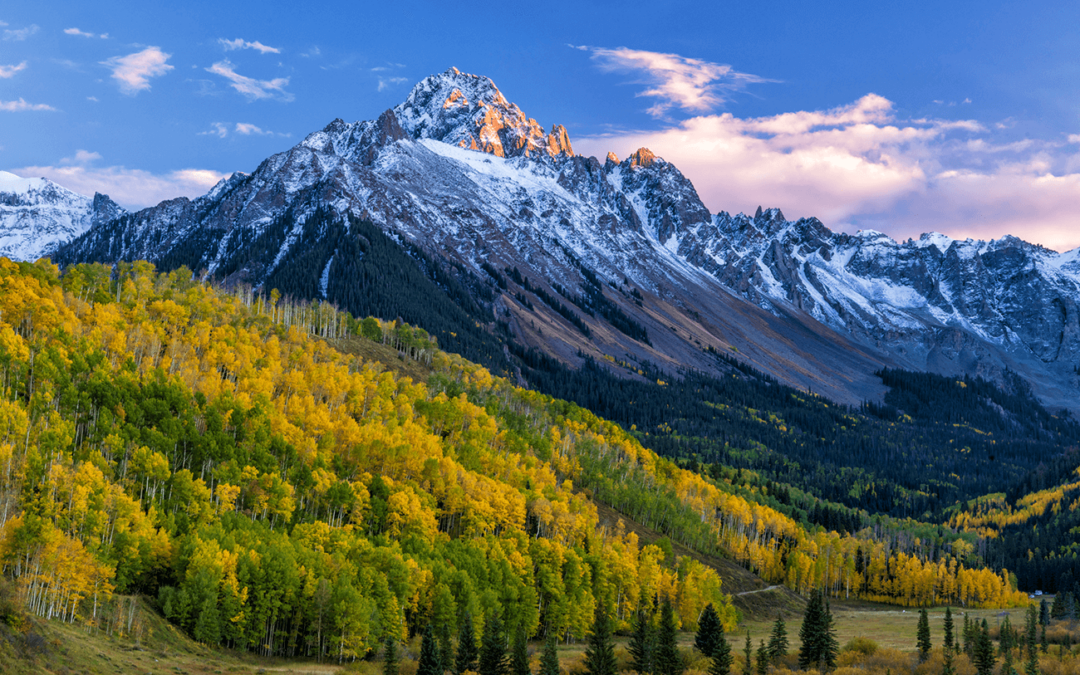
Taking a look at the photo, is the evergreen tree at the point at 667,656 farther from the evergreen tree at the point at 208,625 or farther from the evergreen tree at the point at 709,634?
the evergreen tree at the point at 208,625

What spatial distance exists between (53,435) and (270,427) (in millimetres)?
34384

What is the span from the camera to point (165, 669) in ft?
211

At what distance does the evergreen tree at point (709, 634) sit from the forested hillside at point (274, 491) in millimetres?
21889

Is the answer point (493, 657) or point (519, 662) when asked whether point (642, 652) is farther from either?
point (493, 657)

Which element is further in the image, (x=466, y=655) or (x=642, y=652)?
(x=642, y=652)

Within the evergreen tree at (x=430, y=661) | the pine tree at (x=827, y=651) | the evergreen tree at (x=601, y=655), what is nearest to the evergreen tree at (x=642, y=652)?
the evergreen tree at (x=601, y=655)

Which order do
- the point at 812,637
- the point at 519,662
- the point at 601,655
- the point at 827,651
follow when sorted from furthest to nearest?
the point at 812,637
the point at 827,651
the point at 601,655
the point at 519,662

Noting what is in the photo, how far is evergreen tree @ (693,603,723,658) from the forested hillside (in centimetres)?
2189

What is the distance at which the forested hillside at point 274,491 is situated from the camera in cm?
8169

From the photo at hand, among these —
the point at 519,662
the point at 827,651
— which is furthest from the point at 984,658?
the point at 519,662

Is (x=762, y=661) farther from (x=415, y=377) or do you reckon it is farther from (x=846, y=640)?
(x=415, y=377)

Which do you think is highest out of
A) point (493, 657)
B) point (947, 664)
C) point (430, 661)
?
point (947, 664)

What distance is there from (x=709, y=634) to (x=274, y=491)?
191 ft

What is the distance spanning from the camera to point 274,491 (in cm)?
10512
